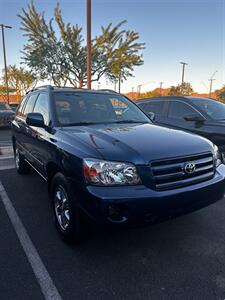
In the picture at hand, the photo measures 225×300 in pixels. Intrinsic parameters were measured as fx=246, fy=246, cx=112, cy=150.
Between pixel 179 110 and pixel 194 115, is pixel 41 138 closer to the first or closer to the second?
pixel 194 115

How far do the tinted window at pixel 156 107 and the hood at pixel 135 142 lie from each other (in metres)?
3.14

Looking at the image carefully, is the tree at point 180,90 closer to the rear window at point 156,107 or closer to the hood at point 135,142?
the rear window at point 156,107

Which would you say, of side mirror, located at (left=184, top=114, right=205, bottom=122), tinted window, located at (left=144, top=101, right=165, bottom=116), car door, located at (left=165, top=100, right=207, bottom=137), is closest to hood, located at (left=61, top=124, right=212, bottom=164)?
side mirror, located at (left=184, top=114, right=205, bottom=122)

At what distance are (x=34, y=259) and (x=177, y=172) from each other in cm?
168

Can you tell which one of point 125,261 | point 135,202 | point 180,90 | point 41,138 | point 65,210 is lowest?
point 125,261

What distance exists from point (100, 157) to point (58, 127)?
1.05 meters

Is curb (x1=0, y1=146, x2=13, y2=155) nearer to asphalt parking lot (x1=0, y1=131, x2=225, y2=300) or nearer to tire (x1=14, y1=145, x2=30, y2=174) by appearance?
tire (x1=14, y1=145, x2=30, y2=174)

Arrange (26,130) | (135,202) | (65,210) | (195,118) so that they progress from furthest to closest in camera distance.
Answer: (195,118)
(26,130)
(65,210)
(135,202)

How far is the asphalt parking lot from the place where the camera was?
2.10 meters

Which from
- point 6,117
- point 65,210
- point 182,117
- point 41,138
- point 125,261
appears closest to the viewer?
point 125,261

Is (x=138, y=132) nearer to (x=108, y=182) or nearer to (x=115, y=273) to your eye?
(x=108, y=182)

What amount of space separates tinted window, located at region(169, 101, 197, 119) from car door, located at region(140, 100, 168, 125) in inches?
7.3

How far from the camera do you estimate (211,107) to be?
563cm

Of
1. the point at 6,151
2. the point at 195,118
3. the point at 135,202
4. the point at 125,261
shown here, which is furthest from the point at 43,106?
the point at 6,151
